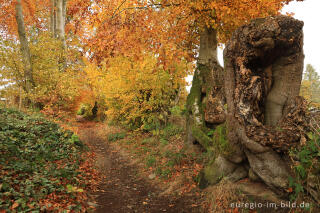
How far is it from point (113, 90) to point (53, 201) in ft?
21.7

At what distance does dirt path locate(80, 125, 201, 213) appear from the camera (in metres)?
4.56

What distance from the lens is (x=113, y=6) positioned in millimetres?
7582

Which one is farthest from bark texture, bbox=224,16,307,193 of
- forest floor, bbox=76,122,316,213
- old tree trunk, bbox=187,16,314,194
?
forest floor, bbox=76,122,316,213

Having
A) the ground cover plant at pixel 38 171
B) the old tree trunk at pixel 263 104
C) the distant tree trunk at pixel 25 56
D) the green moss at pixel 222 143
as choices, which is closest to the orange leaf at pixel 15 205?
the ground cover plant at pixel 38 171

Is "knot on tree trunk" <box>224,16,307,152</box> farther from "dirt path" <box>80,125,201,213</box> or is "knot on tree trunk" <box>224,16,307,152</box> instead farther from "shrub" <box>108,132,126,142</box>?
"shrub" <box>108,132,126,142</box>

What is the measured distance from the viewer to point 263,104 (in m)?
4.09

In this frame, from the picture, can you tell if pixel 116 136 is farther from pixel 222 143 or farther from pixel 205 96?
pixel 222 143

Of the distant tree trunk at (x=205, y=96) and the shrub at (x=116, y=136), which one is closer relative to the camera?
the distant tree trunk at (x=205, y=96)

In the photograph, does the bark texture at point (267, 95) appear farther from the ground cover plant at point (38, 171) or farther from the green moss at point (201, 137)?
the ground cover plant at point (38, 171)

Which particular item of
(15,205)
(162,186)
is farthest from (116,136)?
(15,205)

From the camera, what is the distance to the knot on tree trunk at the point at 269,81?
11.6 feet

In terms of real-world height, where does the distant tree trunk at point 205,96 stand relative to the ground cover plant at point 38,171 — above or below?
above

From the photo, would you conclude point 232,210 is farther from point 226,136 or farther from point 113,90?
point 113,90

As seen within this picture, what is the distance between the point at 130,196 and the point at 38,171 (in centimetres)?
241
